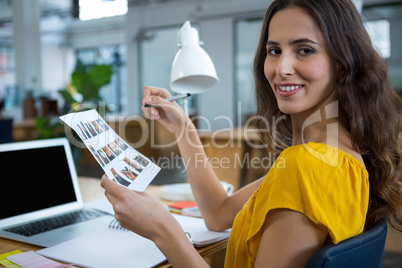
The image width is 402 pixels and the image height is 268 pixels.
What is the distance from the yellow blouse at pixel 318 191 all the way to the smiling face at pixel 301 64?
15 centimetres

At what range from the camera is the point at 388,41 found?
618 centimetres

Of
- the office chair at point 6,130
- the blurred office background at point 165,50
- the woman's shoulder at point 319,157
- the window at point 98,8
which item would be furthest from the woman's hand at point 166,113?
the window at point 98,8

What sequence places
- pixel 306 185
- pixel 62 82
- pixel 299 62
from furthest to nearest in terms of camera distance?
pixel 62 82 → pixel 299 62 → pixel 306 185

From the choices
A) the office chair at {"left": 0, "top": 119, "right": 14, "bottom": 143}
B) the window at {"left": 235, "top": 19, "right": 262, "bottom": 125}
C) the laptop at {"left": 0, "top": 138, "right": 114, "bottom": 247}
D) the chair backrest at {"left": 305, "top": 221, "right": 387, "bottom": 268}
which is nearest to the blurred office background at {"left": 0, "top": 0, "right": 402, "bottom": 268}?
the window at {"left": 235, "top": 19, "right": 262, "bottom": 125}

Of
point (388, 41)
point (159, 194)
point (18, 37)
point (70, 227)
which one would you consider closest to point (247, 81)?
point (388, 41)

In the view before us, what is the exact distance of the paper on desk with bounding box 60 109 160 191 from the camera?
1.04 m

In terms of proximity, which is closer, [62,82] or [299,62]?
[299,62]

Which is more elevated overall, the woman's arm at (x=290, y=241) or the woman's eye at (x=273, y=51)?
the woman's eye at (x=273, y=51)

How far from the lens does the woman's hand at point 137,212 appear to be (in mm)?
942

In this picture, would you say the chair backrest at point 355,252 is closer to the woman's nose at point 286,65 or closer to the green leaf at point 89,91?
the woman's nose at point 286,65

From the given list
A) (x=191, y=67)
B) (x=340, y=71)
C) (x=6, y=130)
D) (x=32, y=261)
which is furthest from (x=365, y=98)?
(x=6, y=130)

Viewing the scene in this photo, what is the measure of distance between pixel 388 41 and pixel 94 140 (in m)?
6.18

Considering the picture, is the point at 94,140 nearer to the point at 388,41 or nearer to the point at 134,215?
the point at 134,215

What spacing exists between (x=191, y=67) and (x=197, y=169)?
1.23 feet
